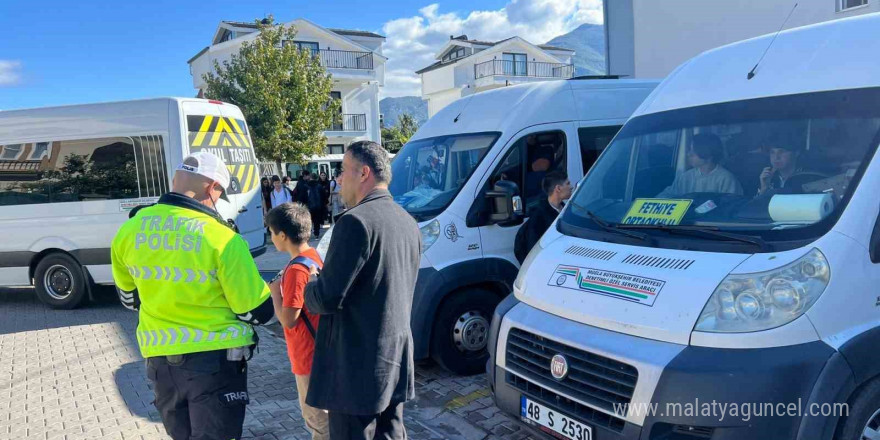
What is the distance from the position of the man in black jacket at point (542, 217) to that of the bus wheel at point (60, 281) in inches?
245

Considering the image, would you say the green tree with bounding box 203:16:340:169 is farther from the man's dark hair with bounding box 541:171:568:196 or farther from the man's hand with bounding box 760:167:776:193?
the man's hand with bounding box 760:167:776:193

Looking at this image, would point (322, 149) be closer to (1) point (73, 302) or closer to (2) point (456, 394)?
(1) point (73, 302)

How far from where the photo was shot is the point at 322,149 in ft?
79.7

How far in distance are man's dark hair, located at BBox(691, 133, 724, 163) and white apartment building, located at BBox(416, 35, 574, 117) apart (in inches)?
1431

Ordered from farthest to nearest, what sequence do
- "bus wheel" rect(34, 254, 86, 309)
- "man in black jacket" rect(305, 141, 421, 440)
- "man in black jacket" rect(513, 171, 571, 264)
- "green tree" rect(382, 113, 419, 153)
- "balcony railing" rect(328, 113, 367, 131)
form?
"green tree" rect(382, 113, 419, 153) → "balcony railing" rect(328, 113, 367, 131) → "bus wheel" rect(34, 254, 86, 309) → "man in black jacket" rect(513, 171, 571, 264) → "man in black jacket" rect(305, 141, 421, 440)

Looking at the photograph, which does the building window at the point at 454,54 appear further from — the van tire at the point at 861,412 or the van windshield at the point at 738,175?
the van tire at the point at 861,412

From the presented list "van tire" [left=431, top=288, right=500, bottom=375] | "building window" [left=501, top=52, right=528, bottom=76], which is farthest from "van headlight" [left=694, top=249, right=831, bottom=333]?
"building window" [left=501, top=52, right=528, bottom=76]

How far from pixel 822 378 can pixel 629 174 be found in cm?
161

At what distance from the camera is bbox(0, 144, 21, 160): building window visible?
315 inches

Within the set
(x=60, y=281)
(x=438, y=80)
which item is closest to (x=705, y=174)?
(x=60, y=281)

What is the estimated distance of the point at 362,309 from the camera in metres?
2.34

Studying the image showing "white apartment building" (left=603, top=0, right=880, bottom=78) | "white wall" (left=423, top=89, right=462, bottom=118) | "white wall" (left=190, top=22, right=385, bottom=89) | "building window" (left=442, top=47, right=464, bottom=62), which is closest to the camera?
"white apartment building" (left=603, top=0, right=880, bottom=78)

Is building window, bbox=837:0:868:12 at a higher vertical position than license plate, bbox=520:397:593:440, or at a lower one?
higher

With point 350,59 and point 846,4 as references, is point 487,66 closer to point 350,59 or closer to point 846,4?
point 350,59
